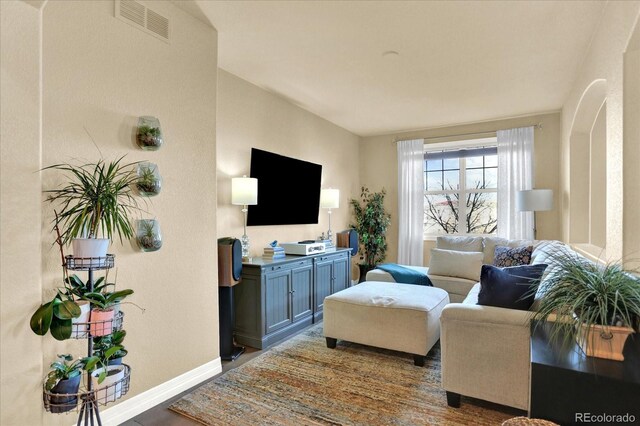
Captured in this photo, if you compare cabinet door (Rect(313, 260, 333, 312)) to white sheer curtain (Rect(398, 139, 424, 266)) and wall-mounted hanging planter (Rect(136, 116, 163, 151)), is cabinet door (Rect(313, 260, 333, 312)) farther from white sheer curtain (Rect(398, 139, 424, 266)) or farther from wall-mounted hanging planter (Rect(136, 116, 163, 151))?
wall-mounted hanging planter (Rect(136, 116, 163, 151))

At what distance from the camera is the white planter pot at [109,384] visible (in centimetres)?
172

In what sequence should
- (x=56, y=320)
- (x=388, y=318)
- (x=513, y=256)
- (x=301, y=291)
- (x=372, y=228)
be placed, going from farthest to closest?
(x=372, y=228) → (x=513, y=256) → (x=301, y=291) → (x=388, y=318) → (x=56, y=320)

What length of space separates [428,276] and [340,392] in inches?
96.9

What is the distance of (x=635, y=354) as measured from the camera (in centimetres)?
148

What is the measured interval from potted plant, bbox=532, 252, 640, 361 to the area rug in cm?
92

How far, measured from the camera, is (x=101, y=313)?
5.56 ft

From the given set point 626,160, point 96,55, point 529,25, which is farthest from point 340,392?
point 529,25

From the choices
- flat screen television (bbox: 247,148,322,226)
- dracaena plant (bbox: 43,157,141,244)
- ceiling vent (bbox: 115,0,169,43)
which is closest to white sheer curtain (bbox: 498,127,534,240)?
flat screen television (bbox: 247,148,322,226)

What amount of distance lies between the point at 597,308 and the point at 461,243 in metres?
3.58

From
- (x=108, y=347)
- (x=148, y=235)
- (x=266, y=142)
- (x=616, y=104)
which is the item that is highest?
(x=266, y=142)

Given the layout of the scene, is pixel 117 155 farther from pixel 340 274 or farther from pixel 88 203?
pixel 340 274

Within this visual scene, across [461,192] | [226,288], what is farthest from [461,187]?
[226,288]

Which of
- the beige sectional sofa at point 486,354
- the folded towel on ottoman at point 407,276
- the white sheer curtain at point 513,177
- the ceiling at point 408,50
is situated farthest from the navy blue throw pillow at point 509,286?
the white sheer curtain at point 513,177

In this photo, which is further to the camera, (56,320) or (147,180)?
(147,180)
